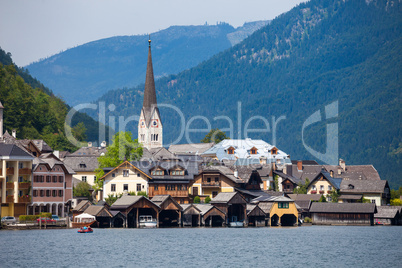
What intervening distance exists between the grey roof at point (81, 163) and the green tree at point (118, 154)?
3.92 m

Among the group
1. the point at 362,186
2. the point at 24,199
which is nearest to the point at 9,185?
the point at 24,199

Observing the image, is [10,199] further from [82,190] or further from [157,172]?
[157,172]

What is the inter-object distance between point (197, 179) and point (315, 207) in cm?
2022

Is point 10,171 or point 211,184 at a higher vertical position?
point 10,171

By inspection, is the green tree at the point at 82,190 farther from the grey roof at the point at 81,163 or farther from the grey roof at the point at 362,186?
the grey roof at the point at 362,186

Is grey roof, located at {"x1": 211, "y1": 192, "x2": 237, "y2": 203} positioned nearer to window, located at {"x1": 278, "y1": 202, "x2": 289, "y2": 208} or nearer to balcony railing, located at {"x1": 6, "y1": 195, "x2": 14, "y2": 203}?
window, located at {"x1": 278, "y1": 202, "x2": 289, "y2": 208}

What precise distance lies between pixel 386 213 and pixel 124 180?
44241 mm

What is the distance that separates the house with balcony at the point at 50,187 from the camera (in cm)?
11781

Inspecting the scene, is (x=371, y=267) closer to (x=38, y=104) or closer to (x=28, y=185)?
(x=28, y=185)

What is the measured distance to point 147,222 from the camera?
11381 centimetres

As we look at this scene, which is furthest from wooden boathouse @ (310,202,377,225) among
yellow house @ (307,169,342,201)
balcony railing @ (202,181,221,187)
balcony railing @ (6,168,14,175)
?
balcony railing @ (6,168,14,175)

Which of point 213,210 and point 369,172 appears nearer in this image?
point 213,210

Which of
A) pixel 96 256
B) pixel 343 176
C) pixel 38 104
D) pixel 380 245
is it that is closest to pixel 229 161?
pixel 343 176

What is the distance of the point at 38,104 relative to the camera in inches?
7126
